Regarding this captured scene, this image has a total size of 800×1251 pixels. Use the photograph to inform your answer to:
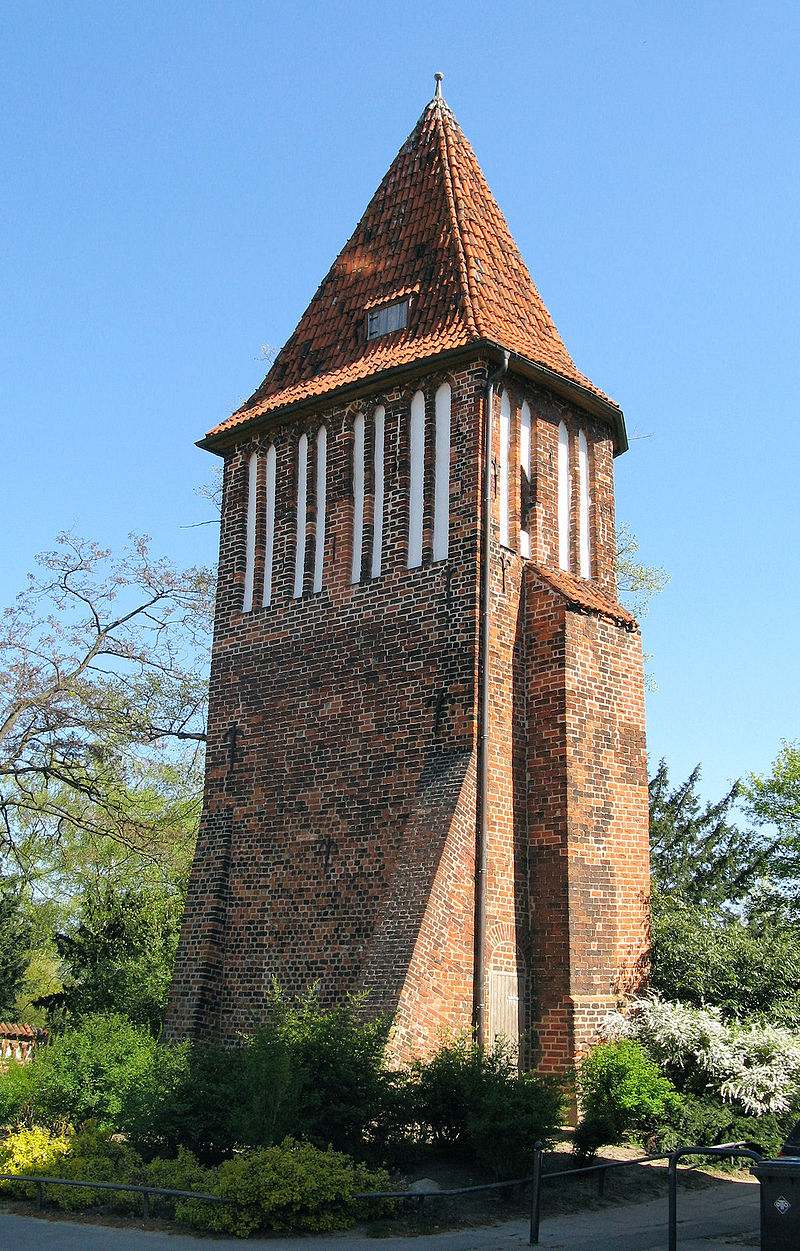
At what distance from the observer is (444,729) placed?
1394 centimetres

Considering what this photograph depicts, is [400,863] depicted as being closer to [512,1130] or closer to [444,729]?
[444,729]

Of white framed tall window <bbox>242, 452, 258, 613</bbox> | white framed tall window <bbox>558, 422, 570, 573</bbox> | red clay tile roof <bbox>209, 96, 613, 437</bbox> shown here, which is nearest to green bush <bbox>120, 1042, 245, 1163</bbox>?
white framed tall window <bbox>242, 452, 258, 613</bbox>

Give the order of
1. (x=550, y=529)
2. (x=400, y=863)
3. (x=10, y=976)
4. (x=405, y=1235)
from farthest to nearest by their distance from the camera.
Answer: (x=10, y=976)
(x=550, y=529)
(x=400, y=863)
(x=405, y=1235)

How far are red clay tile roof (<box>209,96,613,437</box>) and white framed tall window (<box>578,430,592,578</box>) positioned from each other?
0.79 meters

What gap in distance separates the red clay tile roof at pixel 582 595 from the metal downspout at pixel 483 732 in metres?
0.90

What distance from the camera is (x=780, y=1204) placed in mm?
7320

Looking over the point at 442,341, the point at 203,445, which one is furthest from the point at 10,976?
the point at 442,341

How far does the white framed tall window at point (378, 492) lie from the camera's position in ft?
50.7

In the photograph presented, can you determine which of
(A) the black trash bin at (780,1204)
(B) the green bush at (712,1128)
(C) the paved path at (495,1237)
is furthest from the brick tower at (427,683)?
(A) the black trash bin at (780,1204)

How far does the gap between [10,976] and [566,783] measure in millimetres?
16968

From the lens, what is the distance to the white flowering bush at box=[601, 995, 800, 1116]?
12.3 m

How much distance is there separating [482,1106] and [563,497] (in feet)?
27.4

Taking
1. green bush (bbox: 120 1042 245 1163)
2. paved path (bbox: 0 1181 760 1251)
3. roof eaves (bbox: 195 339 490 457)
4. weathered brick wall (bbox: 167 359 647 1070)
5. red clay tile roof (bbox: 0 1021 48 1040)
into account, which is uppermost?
roof eaves (bbox: 195 339 490 457)

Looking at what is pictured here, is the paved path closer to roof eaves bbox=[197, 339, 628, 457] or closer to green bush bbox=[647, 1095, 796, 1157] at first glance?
green bush bbox=[647, 1095, 796, 1157]
